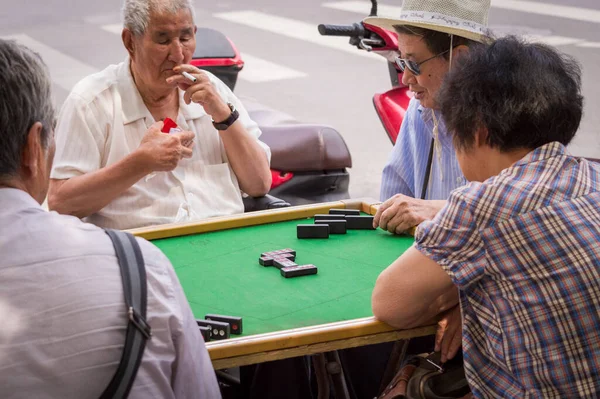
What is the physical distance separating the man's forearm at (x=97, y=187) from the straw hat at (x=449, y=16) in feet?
3.38

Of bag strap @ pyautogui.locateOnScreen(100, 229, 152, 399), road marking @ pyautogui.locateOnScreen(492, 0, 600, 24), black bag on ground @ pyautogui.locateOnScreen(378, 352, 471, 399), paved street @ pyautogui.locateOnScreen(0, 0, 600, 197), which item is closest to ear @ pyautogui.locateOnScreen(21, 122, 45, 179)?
bag strap @ pyautogui.locateOnScreen(100, 229, 152, 399)

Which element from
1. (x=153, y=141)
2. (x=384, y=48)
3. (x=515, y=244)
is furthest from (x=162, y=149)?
(x=384, y=48)

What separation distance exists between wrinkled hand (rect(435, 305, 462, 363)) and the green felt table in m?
0.06

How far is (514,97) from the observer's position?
2.17 metres

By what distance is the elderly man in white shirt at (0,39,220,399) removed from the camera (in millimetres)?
1624

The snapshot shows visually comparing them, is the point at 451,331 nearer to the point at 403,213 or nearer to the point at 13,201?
the point at 403,213

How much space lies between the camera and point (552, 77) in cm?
221

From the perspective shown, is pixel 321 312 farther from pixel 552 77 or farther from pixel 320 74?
pixel 320 74

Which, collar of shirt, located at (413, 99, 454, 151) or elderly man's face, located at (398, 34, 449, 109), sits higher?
elderly man's face, located at (398, 34, 449, 109)

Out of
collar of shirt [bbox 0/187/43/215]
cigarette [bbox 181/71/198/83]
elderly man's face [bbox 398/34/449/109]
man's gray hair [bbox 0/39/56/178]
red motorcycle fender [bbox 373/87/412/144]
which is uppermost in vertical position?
man's gray hair [bbox 0/39/56/178]

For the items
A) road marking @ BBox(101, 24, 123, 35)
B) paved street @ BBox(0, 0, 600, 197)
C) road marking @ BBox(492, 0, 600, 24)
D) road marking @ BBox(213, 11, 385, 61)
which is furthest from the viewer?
road marking @ BBox(492, 0, 600, 24)

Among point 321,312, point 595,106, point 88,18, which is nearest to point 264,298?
point 321,312

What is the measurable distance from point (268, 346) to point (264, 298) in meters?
0.30

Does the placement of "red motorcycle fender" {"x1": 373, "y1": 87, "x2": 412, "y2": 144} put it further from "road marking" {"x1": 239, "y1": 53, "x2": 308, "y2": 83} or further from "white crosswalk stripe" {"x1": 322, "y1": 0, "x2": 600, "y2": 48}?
"white crosswalk stripe" {"x1": 322, "y1": 0, "x2": 600, "y2": 48}
